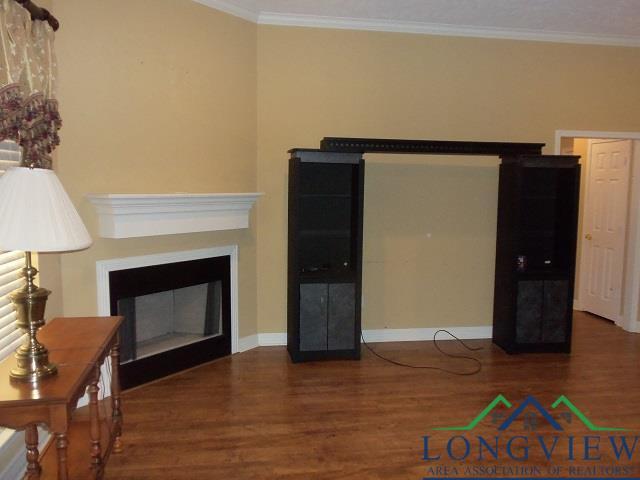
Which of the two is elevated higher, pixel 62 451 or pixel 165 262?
pixel 165 262

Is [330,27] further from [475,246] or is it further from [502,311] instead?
[502,311]

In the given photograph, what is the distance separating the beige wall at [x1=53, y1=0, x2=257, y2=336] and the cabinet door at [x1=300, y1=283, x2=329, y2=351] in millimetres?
617

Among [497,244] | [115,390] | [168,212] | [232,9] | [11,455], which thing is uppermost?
[232,9]

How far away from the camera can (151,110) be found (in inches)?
141

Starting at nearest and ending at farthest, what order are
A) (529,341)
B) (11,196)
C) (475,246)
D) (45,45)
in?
(11,196) < (45,45) < (529,341) < (475,246)

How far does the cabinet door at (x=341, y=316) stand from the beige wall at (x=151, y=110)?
0.83 meters

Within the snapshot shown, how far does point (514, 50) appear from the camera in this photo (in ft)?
15.3

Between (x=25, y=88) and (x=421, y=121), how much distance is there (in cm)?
330

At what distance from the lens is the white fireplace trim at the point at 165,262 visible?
11.1ft

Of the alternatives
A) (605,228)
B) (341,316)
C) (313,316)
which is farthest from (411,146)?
(605,228)

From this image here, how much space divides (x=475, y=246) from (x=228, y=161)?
252 centimetres

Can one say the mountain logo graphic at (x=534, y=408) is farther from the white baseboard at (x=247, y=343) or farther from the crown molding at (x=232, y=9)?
the crown molding at (x=232, y=9)

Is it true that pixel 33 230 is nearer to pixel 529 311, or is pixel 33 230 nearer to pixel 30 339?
pixel 30 339

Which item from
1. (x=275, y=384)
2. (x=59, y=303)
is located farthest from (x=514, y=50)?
(x=59, y=303)
